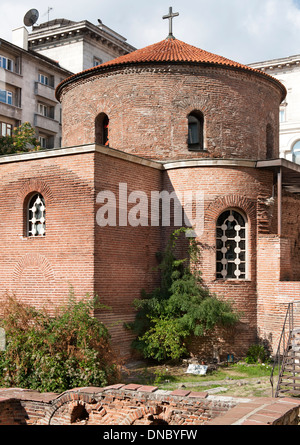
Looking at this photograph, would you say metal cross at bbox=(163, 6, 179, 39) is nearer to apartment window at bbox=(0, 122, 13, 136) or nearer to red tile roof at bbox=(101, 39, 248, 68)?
red tile roof at bbox=(101, 39, 248, 68)

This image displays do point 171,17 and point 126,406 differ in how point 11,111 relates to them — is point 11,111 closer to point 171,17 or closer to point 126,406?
point 171,17

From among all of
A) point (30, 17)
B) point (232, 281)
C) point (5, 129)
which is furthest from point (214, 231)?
point (30, 17)

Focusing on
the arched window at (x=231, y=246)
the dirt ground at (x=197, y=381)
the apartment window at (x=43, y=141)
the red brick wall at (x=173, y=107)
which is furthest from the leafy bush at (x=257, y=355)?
the apartment window at (x=43, y=141)

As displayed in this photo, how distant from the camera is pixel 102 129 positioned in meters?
19.1

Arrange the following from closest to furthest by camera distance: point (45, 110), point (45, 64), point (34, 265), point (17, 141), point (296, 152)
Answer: point (34, 265) → point (17, 141) → point (45, 64) → point (45, 110) → point (296, 152)

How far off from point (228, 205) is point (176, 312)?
3504 mm

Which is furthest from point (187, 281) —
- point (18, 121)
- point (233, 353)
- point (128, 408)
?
point (18, 121)

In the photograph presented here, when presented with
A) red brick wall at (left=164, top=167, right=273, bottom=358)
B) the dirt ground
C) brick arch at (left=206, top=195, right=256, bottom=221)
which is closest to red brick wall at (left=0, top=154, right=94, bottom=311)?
the dirt ground

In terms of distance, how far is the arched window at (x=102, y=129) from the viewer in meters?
18.8

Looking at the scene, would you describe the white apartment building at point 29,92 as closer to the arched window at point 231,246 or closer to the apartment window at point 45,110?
the apartment window at point 45,110

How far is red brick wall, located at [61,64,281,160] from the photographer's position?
1773 cm

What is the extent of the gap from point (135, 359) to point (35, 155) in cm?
625

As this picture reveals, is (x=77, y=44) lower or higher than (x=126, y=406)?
higher

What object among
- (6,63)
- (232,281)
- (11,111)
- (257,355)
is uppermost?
(6,63)
